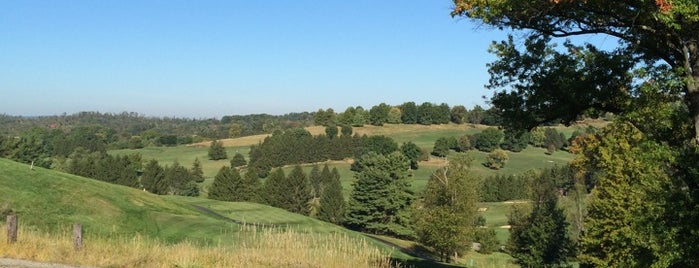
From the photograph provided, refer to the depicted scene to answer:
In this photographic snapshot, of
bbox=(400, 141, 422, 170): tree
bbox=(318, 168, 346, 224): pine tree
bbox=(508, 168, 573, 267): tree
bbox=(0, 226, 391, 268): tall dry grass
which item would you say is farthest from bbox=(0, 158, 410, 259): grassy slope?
bbox=(400, 141, 422, 170): tree

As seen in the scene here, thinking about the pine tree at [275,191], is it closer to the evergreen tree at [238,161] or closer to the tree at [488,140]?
the evergreen tree at [238,161]

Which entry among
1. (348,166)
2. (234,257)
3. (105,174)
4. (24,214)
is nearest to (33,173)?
(24,214)

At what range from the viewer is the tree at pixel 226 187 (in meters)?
107

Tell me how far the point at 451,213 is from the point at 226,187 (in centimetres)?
6844

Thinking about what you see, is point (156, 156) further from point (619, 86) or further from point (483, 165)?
point (619, 86)

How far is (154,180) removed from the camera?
112 m

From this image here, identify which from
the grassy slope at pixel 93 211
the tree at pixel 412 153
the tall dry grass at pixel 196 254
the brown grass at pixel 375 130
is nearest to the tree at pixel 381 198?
the grassy slope at pixel 93 211

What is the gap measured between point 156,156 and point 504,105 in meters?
168

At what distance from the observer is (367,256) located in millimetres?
15164

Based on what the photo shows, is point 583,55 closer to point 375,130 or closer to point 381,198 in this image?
point 381,198

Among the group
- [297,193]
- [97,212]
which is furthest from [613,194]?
[297,193]

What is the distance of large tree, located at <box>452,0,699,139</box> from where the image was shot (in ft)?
33.4

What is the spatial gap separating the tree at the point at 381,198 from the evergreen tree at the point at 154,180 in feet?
150

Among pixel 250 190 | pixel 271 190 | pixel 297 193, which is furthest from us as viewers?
pixel 250 190
